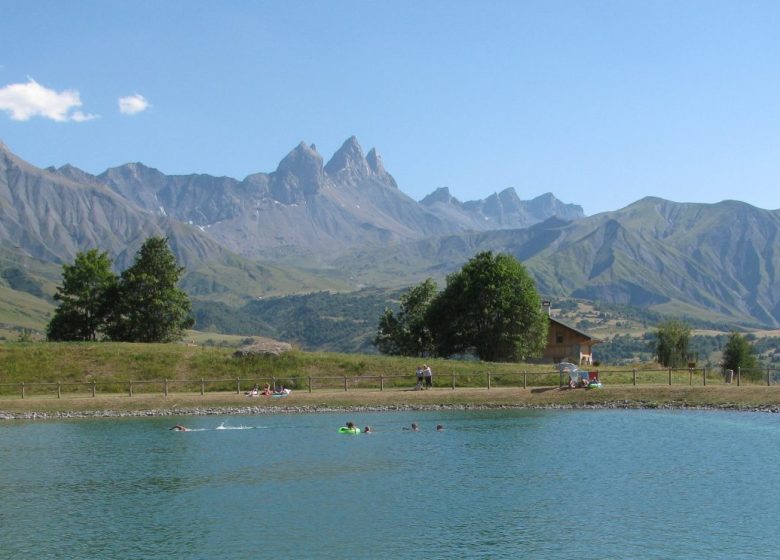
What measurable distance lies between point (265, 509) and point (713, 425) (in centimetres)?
4101

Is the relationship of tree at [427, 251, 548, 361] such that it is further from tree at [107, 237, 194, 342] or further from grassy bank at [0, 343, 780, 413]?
tree at [107, 237, 194, 342]

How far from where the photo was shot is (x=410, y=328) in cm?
14312

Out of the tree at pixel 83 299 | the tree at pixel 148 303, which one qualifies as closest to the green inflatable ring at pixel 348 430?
the tree at pixel 148 303

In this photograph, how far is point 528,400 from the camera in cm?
8344

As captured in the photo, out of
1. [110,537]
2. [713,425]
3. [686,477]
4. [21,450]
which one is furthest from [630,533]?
[21,450]

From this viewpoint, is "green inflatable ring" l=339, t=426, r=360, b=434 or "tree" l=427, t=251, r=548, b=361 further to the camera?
"tree" l=427, t=251, r=548, b=361

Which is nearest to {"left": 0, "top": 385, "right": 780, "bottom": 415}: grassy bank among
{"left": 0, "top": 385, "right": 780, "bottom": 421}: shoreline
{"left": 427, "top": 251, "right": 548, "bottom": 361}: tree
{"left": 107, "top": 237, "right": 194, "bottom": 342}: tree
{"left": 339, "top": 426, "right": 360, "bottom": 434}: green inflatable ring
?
{"left": 0, "top": 385, "right": 780, "bottom": 421}: shoreline

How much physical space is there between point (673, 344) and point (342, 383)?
8408 centimetres

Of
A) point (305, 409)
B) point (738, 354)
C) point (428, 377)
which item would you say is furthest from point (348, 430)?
point (738, 354)

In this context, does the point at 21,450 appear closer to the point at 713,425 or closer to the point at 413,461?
the point at 413,461

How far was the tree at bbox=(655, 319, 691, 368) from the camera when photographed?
15462 centimetres

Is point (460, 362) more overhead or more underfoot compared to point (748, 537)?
more overhead

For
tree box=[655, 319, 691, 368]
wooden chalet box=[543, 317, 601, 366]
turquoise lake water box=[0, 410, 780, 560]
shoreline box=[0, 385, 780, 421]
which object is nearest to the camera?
turquoise lake water box=[0, 410, 780, 560]

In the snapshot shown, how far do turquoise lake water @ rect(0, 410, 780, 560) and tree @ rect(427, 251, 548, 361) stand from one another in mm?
51329
